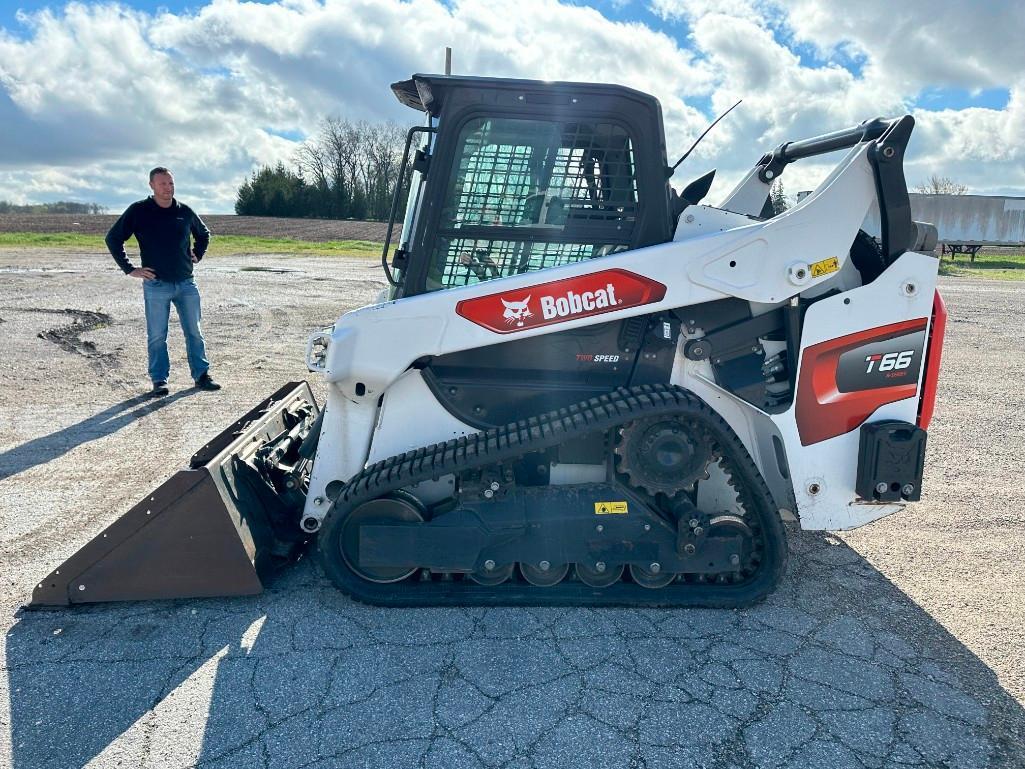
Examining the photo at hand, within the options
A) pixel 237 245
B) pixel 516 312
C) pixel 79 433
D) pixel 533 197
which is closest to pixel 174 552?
pixel 516 312

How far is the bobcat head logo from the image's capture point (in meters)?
3.31

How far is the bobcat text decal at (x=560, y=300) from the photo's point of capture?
329 centimetres

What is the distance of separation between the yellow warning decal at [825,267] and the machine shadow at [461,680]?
1554 millimetres

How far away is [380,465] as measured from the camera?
3461mm

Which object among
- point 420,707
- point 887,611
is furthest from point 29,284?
point 887,611

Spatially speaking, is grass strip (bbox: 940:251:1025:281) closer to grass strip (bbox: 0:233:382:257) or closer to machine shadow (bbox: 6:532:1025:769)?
grass strip (bbox: 0:233:382:257)

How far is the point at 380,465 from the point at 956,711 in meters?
2.54

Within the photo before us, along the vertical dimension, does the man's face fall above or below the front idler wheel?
above

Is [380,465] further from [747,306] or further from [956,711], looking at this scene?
[956,711]

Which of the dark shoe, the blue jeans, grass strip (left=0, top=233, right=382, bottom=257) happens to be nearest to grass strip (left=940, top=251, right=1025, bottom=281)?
grass strip (left=0, top=233, right=382, bottom=257)

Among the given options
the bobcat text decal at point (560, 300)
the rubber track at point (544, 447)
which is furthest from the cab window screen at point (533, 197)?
the rubber track at point (544, 447)

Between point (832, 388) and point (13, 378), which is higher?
point (832, 388)

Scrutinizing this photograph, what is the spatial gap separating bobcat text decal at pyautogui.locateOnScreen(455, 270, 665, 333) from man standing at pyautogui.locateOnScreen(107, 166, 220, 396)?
4.44 m

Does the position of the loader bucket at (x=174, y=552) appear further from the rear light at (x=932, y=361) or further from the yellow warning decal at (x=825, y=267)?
the rear light at (x=932, y=361)
